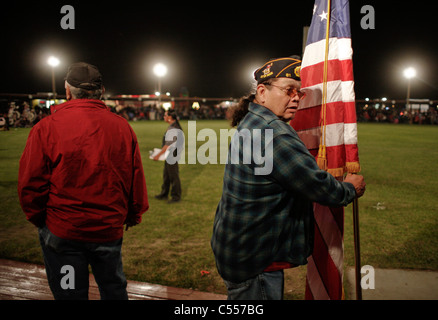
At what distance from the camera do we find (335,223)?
2768mm

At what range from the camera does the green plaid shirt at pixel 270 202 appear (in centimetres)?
181

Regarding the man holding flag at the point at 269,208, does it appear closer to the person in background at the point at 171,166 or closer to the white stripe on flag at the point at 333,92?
the white stripe on flag at the point at 333,92

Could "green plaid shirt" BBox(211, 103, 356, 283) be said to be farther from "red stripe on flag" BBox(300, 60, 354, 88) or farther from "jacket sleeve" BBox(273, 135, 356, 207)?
"red stripe on flag" BBox(300, 60, 354, 88)

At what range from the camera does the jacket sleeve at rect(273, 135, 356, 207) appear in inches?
70.6

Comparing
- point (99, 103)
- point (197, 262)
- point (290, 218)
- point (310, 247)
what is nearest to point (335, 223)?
point (310, 247)

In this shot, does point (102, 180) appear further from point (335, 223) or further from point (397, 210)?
point (397, 210)

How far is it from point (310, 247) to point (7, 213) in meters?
6.80

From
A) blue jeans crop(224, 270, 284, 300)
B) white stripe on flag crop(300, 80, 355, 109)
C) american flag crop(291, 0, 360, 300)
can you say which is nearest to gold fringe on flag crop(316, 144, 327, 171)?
american flag crop(291, 0, 360, 300)

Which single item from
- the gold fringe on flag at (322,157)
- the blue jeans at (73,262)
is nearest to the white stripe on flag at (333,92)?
the gold fringe on flag at (322,157)

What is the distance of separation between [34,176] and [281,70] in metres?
1.76

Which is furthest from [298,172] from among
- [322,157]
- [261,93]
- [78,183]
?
[78,183]

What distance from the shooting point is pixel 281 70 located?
2.11m

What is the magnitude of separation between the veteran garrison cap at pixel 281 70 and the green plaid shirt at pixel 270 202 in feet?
0.85
